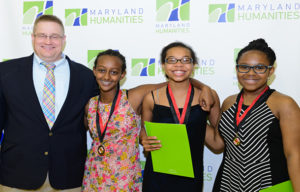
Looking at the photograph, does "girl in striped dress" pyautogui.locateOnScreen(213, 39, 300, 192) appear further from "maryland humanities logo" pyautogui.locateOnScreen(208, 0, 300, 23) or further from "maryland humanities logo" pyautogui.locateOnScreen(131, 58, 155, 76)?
"maryland humanities logo" pyautogui.locateOnScreen(131, 58, 155, 76)

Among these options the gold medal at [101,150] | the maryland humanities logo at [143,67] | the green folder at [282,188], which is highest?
the maryland humanities logo at [143,67]

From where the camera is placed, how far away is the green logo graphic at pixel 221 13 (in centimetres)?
297

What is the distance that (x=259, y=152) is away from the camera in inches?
75.4

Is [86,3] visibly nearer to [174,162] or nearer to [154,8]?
[154,8]

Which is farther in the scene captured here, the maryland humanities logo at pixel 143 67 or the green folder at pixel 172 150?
the maryland humanities logo at pixel 143 67

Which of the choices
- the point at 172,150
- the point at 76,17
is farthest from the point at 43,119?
the point at 76,17

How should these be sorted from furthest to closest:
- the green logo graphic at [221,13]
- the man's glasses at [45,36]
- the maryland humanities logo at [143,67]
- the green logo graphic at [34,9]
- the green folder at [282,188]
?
the green logo graphic at [34,9] → the maryland humanities logo at [143,67] → the green logo graphic at [221,13] → the man's glasses at [45,36] → the green folder at [282,188]

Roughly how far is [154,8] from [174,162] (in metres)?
1.78

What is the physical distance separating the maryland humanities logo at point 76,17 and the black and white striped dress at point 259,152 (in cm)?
219

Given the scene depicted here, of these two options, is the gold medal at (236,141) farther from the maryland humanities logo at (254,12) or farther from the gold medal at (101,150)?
the maryland humanities logo at (254,12)

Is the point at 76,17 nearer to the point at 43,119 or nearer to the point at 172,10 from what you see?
the point at 172,10

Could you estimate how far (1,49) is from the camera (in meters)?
3.43

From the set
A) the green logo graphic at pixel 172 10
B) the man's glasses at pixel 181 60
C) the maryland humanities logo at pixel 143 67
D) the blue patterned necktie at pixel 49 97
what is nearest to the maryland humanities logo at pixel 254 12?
the green logo graphic at pixel 172 10

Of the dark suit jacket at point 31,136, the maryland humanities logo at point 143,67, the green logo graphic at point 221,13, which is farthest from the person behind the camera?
the maryland humanities logo at point 143,67
